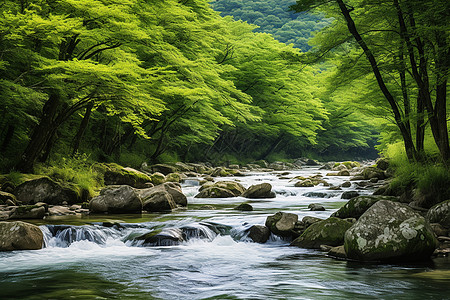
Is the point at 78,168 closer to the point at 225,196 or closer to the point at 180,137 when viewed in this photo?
the point at 225,196

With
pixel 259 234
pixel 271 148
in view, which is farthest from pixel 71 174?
pixel 271 148

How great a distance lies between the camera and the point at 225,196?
1455 centimetres

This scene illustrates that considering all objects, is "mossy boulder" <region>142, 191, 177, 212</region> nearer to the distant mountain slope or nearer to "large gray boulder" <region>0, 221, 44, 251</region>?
"large gray boulder" <region>0, 221, 44, 251</region>

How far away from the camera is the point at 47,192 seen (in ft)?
36.4

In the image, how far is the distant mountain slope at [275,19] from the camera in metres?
61.6

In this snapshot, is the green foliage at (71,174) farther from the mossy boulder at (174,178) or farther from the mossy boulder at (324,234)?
the mossy boulder at (324,234)

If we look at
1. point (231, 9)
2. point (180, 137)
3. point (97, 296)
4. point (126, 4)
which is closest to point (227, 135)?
point (180, 137)

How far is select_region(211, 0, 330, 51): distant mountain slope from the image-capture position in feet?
202

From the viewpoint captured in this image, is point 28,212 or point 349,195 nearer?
point 28,212

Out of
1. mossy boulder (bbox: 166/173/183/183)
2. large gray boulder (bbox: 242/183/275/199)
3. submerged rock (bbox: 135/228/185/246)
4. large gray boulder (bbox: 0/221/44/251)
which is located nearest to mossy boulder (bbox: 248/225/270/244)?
submerged rock (bbox: 135/228/185/246)

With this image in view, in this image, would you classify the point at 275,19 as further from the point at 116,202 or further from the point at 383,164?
the point at 116,202

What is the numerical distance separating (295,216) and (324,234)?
43.4 inches

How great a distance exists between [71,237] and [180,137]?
54.5 feet

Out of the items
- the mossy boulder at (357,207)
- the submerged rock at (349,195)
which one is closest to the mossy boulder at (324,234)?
the mossy boulder at (357,207)
